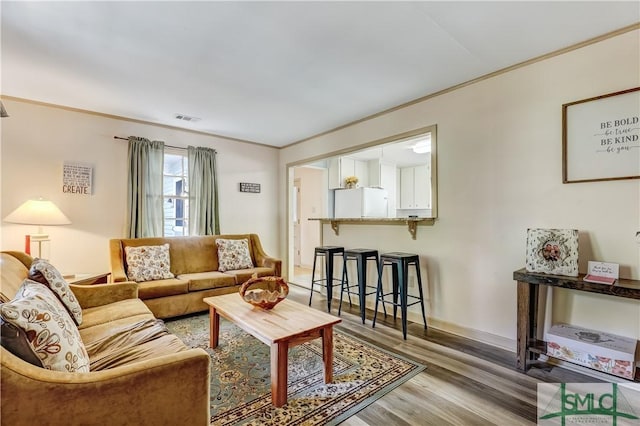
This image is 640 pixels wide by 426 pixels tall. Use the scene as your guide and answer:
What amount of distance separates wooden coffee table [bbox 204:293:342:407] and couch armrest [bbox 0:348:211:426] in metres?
0.57

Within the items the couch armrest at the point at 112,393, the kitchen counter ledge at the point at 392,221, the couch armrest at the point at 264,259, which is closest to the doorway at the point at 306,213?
the couch armrest at the point at 264,259

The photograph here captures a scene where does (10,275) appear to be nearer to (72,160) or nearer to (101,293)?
(101,293)

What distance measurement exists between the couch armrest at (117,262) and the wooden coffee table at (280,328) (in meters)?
1.21

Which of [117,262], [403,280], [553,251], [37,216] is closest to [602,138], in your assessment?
[553,251]

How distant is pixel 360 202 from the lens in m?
5.31

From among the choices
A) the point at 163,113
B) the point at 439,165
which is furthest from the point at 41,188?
the point at 439,165

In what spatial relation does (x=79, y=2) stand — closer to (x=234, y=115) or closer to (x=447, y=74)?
(x=234, y=115)

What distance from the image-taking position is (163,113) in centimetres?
377

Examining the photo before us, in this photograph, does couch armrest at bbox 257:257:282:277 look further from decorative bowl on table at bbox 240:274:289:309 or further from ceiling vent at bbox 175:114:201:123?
ceiling vent at bbox 175:114:201:123

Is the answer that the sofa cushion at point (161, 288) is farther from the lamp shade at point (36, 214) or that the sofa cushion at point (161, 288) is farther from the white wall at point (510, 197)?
the white wall at point (510, 197)

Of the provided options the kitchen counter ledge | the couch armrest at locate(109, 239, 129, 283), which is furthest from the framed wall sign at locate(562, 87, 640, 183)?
the couch armrest at locate(109, 239, 129, 283)

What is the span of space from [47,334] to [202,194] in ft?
11.6

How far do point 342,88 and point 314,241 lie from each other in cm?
441

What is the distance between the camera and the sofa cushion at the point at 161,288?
10.2ft
